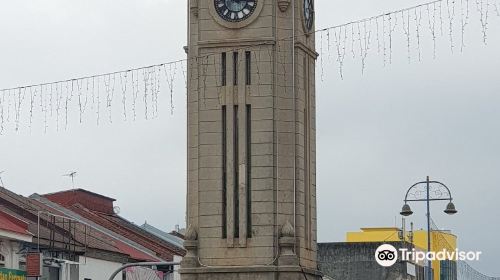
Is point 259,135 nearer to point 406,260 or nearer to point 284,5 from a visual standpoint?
point 284,5

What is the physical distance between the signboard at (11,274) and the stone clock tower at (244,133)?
6.25m

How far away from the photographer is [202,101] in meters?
53.5

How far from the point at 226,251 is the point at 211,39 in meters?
8.19

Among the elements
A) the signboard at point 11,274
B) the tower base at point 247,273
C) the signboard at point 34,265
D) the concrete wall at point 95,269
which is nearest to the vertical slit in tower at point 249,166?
the tower base at point 247,273

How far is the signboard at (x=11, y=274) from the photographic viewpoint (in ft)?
168

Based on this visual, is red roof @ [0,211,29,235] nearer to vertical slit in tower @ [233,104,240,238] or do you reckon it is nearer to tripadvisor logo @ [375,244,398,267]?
vertical slit in tower @ [233,104,240,238]

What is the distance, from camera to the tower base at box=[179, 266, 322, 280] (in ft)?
170

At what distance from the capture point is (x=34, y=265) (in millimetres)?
53031

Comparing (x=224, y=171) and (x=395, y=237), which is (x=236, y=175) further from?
(x=395, y=237)

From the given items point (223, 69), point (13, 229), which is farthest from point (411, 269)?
point (13, 229)

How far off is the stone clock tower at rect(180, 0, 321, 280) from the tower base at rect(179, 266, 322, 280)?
5 centimetres

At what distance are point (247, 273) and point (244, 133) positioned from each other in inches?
212

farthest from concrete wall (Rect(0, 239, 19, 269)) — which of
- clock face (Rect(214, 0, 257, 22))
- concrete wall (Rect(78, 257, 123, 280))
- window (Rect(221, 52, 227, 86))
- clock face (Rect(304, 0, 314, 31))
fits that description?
clock face (Rect(304, 0, 314, 31))

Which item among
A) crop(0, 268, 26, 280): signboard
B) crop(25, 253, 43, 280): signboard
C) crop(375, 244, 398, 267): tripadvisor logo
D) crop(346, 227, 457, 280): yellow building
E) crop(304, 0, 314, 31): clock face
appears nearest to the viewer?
crop(0, 268, 26, 280): signboard
